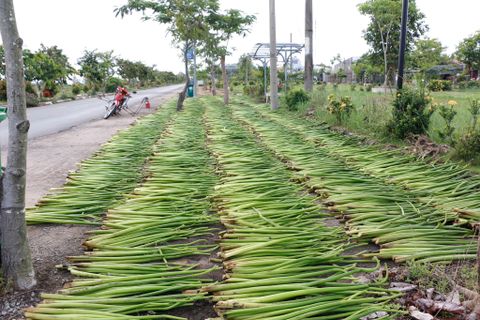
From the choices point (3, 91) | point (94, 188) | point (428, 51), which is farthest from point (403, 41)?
point (428, 51)

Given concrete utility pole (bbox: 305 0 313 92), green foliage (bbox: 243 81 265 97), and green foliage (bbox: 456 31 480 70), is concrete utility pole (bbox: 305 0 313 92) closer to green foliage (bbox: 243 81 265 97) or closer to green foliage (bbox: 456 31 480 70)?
green foliage (bbox: 243 81 265 97)

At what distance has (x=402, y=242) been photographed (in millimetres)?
2625

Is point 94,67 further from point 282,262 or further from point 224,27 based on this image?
point 282,262

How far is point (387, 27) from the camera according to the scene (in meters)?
27.9

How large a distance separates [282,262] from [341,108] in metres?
6.42

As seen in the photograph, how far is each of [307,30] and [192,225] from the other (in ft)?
37.6

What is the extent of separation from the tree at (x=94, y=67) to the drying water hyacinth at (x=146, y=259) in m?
31.1

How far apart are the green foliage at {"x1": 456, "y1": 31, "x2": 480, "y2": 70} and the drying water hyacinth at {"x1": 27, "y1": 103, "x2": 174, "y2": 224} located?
107ft

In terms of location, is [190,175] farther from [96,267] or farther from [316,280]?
[316,280]

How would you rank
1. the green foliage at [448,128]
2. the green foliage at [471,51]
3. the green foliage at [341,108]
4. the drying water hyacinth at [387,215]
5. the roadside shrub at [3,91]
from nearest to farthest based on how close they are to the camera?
the drying water hyacinth at [387,215] → the green foliage at [448,128] → the green foliage at [341,108] → the roadside shrub at [3,91] → the green foliage at [471,51]

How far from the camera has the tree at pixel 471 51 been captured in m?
31.7

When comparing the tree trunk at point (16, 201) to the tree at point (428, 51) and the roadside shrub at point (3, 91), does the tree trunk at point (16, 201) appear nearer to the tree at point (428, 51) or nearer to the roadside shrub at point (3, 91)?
the roadside shrub at point (3, 91)

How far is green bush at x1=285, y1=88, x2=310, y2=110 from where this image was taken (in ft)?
40.3

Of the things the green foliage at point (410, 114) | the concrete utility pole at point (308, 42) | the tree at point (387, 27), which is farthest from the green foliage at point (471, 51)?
the green foliage at point (410, 114)
